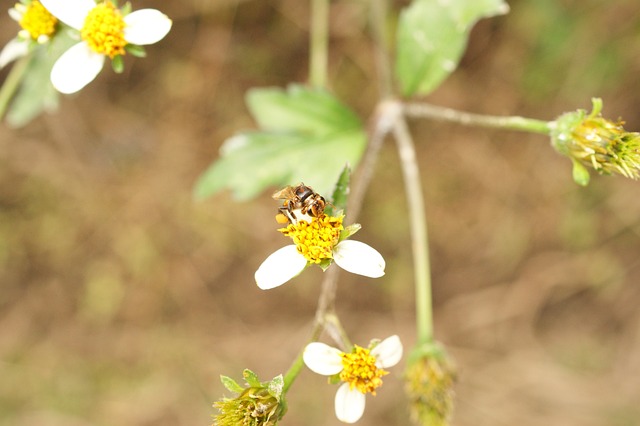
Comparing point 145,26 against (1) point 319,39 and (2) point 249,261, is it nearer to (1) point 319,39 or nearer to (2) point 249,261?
(1) point 319,39

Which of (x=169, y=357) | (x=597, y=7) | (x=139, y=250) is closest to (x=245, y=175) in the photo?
(x=139, y=250)

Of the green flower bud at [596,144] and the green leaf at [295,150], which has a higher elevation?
the green leaf at [295,150]

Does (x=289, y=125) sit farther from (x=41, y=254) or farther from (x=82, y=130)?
(x=41, y=254)

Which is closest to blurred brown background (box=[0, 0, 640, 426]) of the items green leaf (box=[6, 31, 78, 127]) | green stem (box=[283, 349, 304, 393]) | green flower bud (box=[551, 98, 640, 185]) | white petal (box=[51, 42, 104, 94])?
green leaf (box=[6, 31, 78, 127])

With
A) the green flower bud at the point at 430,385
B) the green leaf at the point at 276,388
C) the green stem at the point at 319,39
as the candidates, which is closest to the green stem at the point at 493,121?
the green stem at the point at 319,39

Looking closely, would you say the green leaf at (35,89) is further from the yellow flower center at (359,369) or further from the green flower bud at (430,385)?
the green flower bud at (430,385)

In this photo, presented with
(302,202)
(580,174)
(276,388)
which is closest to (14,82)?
(302,202)
